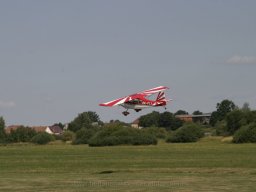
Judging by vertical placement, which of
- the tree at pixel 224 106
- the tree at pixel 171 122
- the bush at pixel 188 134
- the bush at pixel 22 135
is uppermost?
the tree at pixel 224 106

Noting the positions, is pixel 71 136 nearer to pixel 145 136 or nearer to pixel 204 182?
pixel 145 136

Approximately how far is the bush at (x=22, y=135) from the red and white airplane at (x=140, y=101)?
13004 centimetres

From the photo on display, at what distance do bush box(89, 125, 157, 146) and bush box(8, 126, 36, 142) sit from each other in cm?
4203

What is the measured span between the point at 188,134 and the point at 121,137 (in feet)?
43.1

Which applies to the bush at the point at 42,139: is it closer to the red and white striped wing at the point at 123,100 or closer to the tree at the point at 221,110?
the tree at the point at 221,110

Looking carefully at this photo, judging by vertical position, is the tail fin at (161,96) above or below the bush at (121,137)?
below

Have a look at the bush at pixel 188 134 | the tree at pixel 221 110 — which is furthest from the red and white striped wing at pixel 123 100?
the tree at pixel 221 110

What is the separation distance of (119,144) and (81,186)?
331ft

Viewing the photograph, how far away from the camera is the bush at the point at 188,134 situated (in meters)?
139

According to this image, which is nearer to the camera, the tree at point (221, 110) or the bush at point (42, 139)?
the bush at point (42, 139)

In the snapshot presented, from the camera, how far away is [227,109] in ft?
655

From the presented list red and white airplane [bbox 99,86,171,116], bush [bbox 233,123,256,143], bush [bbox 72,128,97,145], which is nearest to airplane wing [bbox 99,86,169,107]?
red and white airplane [bbox 99,86,171,116]

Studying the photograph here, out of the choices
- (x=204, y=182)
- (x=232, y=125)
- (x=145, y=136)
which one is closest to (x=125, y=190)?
(x=204, y=182)

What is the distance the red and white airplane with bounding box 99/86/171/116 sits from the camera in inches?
1807
